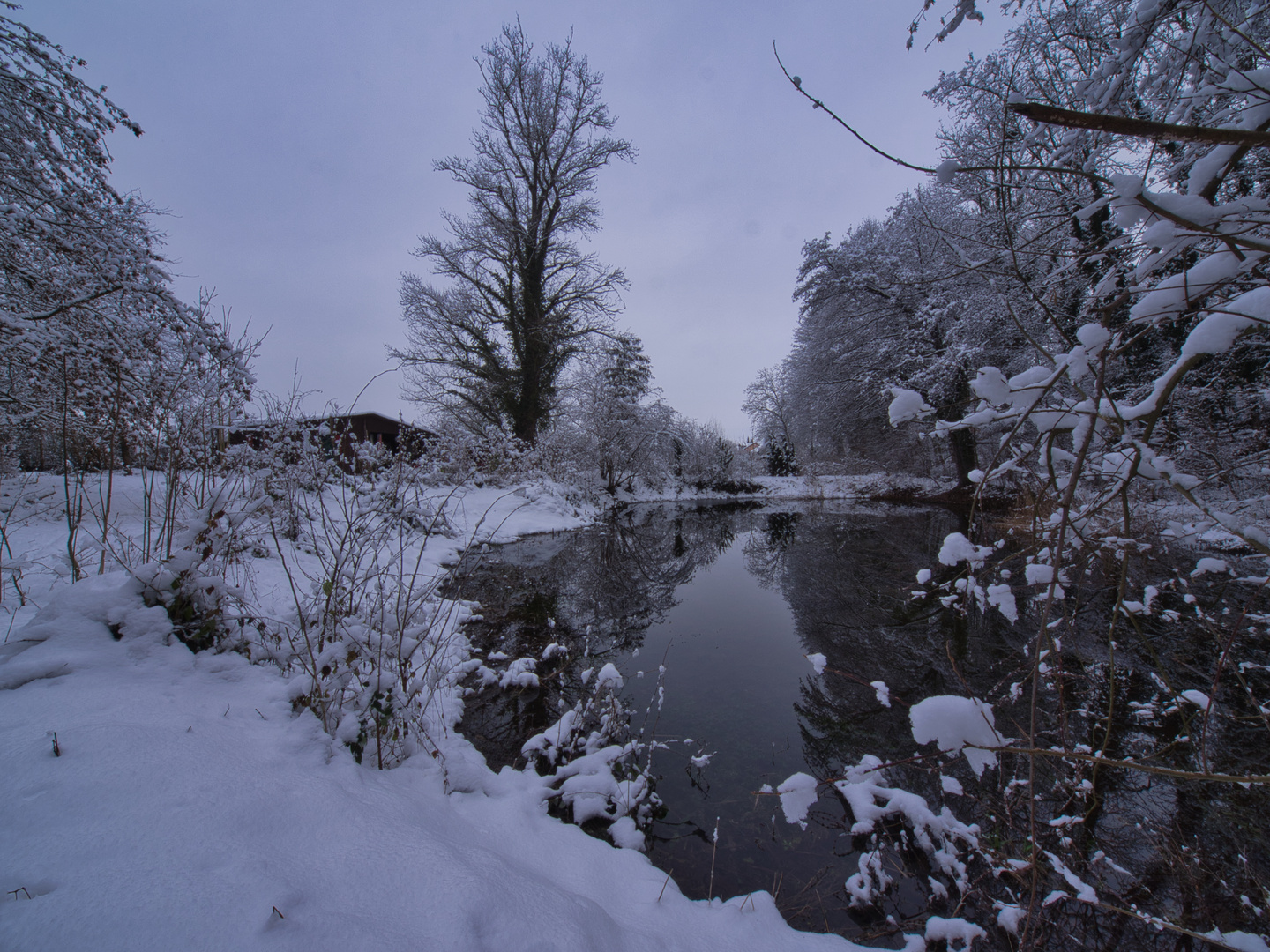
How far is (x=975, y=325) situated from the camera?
10359mm

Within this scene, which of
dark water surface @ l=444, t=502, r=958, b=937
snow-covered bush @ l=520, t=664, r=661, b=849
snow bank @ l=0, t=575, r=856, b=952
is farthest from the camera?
snow-covered bush @ l=520, t=664, r=661, b=849

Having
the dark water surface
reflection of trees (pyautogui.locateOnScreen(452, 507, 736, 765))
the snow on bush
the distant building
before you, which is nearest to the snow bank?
the dark water surface

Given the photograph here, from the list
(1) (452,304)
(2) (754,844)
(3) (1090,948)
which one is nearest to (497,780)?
(2) (754,844)

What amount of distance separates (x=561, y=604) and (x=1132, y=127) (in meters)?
5.29

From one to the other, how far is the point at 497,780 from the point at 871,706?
2.51 m

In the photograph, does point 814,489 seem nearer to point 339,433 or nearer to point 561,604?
point 561,604

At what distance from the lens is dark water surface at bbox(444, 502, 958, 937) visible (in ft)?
7.01

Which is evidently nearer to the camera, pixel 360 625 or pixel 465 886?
pixel 465 886

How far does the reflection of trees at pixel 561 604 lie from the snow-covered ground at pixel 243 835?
0.76 metres

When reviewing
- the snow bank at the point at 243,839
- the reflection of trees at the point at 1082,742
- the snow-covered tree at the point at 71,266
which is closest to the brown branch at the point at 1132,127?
the reflection of trees at the point at 1082,742

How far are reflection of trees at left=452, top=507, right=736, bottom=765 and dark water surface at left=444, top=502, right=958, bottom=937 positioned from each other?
21mm

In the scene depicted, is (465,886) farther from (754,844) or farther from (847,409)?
(847,409)

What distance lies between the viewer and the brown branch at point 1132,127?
0.68 m

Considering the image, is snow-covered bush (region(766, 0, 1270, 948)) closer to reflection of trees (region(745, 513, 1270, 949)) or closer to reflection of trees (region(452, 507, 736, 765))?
reflection of trees (region(745, 513, 1270, 949))
